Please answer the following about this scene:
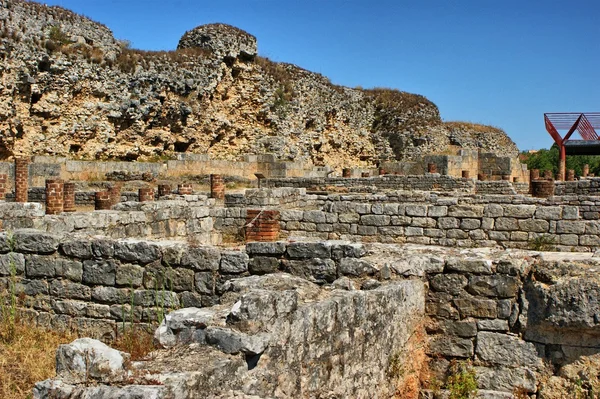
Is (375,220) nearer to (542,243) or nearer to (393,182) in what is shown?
(542,243)

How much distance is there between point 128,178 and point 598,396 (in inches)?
882

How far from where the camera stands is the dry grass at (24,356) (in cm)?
425

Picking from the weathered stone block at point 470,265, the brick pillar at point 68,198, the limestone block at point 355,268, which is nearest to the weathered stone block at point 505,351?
the weathered stone block at point 470,265

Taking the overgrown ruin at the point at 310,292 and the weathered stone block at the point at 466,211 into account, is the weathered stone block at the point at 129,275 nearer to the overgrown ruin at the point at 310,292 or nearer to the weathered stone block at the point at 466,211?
the overgrown ruin at the point at 310,292

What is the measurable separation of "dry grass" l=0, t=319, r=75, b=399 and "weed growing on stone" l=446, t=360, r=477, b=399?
10.7ft

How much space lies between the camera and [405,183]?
77.9ft

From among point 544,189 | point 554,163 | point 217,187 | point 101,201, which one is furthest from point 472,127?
point 554,163

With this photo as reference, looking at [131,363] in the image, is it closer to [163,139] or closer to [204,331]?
[204,331]

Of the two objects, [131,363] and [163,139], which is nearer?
[131,363]

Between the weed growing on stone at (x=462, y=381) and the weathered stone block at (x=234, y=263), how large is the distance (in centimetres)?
211

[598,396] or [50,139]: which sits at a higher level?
[50,139]

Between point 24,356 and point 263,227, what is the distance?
5.44 meters

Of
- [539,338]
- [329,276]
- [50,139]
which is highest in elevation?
[50,139]

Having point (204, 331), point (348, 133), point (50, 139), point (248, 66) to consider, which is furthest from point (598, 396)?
point (348, 133)
